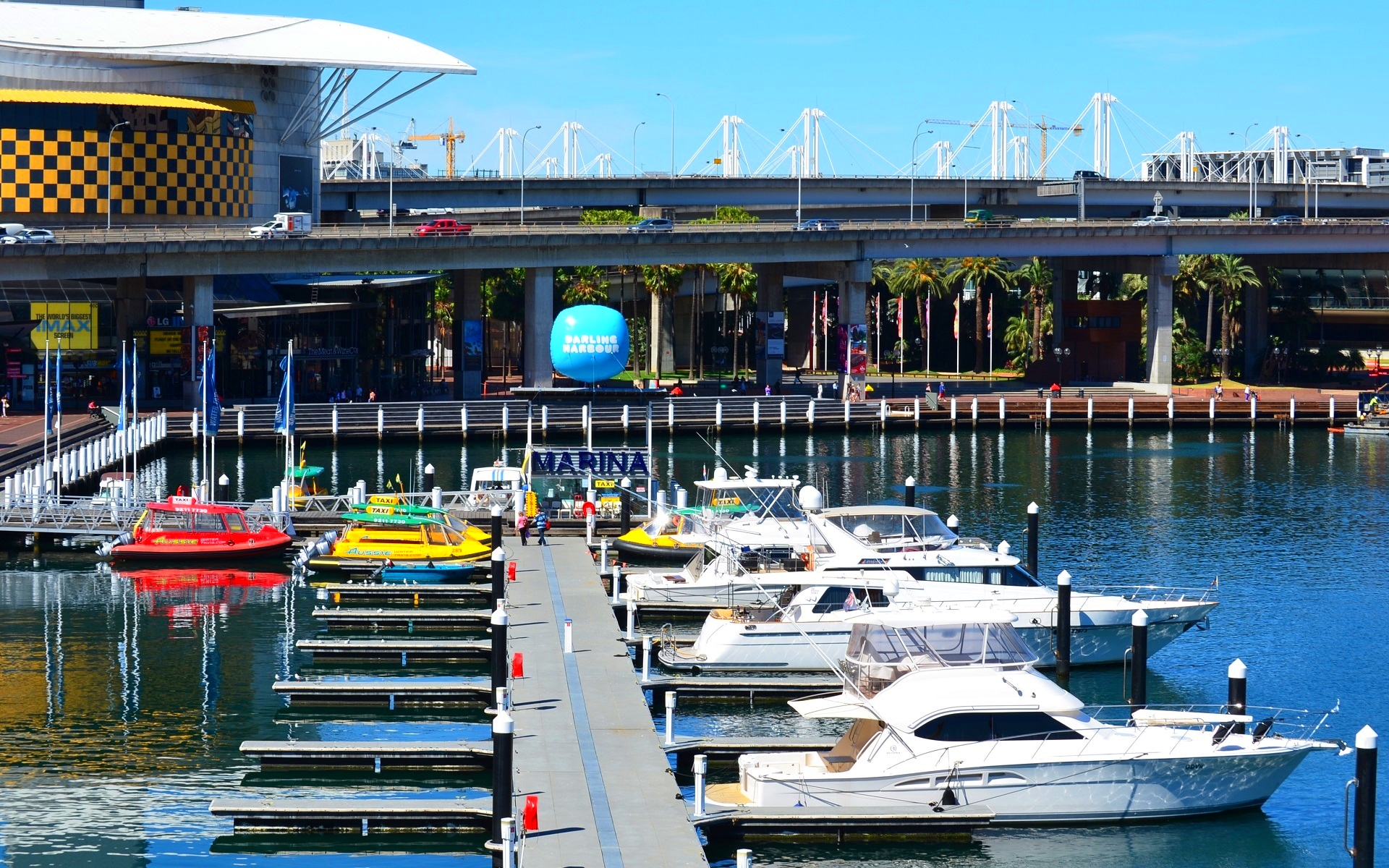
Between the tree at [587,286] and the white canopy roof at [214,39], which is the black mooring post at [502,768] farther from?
the tree at [587,286]

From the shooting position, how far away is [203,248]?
329 ft

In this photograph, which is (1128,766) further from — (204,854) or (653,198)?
(653,198)

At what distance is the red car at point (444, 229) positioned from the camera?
10959 centimetres

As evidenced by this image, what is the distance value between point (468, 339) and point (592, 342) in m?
37.0

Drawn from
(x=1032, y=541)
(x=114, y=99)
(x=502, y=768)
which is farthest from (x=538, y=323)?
(x=502, y=768)

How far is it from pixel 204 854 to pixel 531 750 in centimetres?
629

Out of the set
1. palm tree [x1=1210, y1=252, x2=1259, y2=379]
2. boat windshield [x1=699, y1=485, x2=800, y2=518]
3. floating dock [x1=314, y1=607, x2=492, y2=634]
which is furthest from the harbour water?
palm tree [x1=1210, y1=252, x2=1259, y2=379]

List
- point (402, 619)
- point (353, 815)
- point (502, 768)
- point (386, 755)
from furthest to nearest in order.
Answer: point (402, 619)
point (386, 755)
point (353, 815)
point (502, 768)

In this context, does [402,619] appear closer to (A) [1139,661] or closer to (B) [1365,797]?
(A) [1139,661]

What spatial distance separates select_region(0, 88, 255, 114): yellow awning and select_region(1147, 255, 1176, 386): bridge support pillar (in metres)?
63.2

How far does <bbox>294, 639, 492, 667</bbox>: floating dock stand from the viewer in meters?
45.3

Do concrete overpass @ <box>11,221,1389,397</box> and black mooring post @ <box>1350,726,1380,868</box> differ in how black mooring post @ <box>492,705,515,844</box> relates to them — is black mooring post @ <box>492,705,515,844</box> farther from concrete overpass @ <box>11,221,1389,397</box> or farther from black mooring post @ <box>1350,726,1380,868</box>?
concrete overpass @ <box>11,221,1389,397</box>

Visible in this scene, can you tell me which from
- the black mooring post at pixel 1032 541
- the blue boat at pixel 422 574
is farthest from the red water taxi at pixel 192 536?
the black mooring post at pixel 1032 541

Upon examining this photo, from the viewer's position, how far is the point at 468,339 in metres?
114
